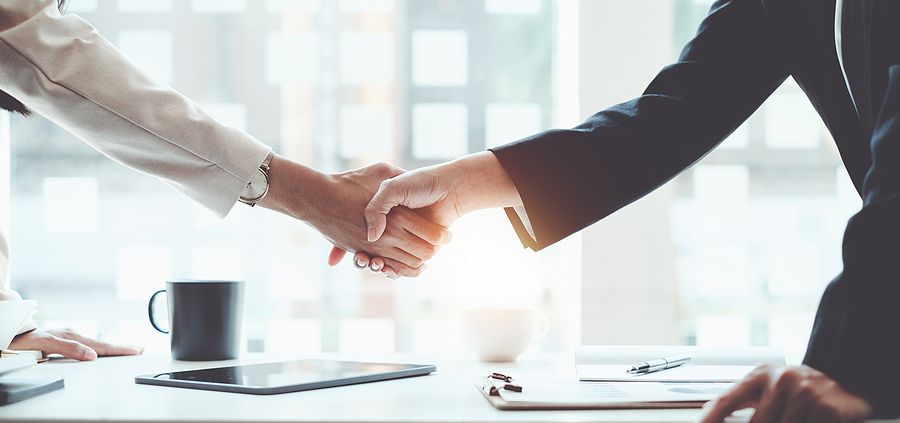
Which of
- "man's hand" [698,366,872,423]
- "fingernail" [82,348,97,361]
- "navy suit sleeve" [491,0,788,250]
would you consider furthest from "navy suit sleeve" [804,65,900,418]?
"fingernail" [82,348,97,361]

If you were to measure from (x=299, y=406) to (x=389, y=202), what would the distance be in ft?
2.06

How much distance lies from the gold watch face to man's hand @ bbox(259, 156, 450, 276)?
0.02 metres

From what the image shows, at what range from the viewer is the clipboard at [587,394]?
0.58m

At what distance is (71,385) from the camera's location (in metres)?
0.72

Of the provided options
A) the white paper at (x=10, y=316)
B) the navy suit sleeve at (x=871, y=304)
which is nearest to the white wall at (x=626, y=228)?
the navy suit sleeve at (x=871, y=304)

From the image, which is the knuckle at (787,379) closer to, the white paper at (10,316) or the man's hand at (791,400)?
the man's hand at (791,400)

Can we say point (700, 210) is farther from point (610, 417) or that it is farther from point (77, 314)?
point (77, 314)

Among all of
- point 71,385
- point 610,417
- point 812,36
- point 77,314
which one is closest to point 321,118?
point 77,314

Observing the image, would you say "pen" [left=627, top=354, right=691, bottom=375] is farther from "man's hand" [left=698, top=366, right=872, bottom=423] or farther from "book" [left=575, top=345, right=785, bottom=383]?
"man's hand" [left=698, top=366, right=872, bottom=423]

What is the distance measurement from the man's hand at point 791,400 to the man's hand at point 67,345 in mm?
933

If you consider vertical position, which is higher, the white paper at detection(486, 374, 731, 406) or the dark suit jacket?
the dark suit jacket

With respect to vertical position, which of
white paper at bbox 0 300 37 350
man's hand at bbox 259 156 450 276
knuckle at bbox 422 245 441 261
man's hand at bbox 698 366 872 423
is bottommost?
man's hand at bbox 698 366 872 423

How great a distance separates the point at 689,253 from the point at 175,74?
145 cm

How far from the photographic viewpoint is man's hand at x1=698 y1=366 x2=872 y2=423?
1.61 ft
